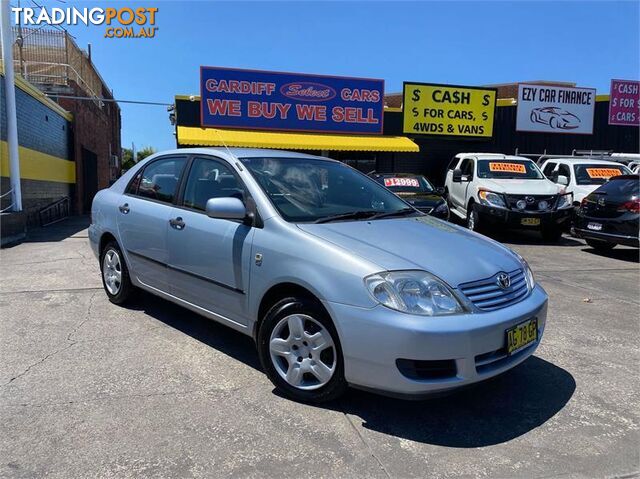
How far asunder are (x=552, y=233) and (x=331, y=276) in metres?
9.41

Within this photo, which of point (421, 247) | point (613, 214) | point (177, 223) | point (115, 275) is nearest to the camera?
point (421, 247)

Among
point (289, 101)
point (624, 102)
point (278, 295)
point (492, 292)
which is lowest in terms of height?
point (278, 295)

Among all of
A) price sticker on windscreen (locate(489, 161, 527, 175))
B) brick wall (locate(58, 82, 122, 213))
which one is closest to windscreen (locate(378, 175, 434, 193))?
price sticker on windscreen (locate(489, 161, 527, 175))

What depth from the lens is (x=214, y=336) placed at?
452 centimetres

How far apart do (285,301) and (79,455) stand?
4.54ft

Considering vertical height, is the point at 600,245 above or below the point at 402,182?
below

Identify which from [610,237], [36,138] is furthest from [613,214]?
[36,138]

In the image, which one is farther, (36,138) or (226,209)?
(36,138)

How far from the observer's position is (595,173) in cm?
1255

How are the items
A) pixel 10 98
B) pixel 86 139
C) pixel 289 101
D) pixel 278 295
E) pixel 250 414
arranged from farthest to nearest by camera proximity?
pixel 86 139 → pixel 289 101 → pixel 10 98 → pixel 278 295 → pixel 250 414

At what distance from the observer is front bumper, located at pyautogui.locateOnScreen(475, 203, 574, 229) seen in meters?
10.4

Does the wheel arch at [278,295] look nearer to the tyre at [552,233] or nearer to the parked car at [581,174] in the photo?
the tyre at [552,233]

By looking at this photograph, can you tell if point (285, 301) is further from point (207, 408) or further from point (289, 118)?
point (289, 118)

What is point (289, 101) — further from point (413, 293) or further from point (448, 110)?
point (413, 293)
